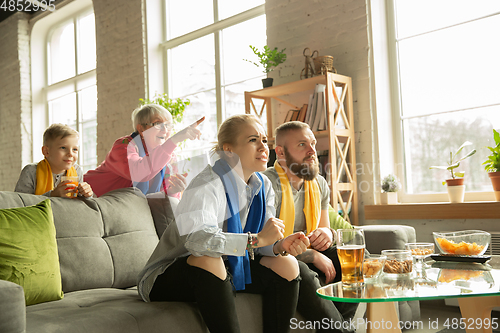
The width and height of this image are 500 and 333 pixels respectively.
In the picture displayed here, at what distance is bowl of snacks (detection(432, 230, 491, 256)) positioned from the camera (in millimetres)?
1634

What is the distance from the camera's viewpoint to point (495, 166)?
2771 mm

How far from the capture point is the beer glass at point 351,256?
1306 mm

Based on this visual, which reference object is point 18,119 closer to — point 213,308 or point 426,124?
point 426,124

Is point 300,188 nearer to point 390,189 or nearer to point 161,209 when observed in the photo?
point 161,209

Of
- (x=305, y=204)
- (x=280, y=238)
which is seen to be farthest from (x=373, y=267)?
(x=305, y=204)

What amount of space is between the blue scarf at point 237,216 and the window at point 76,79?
15.2 ft

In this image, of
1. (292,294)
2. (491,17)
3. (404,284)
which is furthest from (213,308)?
(491,17)

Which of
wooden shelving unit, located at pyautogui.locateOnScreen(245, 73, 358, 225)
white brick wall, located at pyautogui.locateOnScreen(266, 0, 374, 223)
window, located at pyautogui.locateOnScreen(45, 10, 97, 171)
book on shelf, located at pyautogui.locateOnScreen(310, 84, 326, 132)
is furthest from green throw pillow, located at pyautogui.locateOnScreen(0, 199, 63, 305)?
window, located at pyautogui.locateOnScreen(45, 10, 97, 171)

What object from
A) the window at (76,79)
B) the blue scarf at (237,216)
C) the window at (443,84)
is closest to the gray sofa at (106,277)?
the blue scarf at (237,216)

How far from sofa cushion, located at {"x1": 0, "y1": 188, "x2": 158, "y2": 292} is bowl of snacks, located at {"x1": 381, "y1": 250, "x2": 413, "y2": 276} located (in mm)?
1131

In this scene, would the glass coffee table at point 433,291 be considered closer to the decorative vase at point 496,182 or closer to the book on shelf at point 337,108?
the decorative vase at point 496,182

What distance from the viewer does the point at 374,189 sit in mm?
3322

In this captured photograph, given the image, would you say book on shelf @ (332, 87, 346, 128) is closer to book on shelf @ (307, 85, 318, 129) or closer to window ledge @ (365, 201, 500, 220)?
book on shelf @ (307, 85, 318, 129)

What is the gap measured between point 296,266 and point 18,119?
6.14 m
